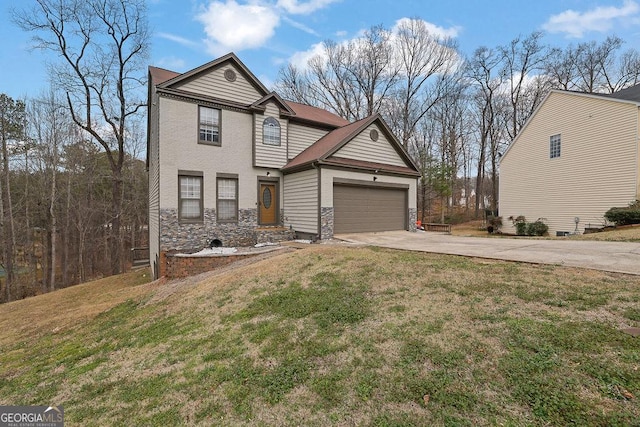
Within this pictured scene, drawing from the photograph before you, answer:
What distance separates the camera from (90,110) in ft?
56.6

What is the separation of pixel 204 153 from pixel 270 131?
9.89ft

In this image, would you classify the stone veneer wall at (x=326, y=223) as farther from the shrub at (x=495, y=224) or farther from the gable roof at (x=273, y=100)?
the shrub at (x=495, y=224)

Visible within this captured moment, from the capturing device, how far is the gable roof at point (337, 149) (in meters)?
11.2

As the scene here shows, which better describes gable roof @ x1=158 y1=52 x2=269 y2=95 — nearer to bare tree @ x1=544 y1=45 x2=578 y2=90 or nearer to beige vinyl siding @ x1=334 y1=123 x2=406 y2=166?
beige vinyl siding @ x1=334 y1=123 x2=406 y2=166

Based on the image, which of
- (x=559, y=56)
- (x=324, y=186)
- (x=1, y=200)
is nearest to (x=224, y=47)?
(x=324, y=186)

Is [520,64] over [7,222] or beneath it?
over

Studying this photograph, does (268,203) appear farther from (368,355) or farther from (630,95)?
(630,95)

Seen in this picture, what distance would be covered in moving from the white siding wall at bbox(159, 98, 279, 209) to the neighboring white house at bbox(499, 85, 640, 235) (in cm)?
1644

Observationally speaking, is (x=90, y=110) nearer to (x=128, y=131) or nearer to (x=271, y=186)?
(x=128, y=131)

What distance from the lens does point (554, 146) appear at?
17094mm

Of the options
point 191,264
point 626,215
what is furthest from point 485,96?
point 191,264

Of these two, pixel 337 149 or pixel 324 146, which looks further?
pixel 324 146

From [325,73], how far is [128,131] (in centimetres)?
1712

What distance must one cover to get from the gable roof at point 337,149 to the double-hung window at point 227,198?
2.33 meters
